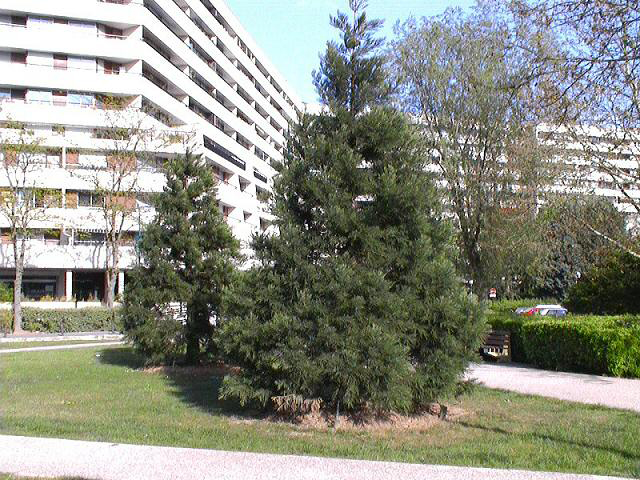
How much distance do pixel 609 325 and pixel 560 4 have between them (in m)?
9.64

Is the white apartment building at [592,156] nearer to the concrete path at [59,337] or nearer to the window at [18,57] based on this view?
the concrete path at [59,337]

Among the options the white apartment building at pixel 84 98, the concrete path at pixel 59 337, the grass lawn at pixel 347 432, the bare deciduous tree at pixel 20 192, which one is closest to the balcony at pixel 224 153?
the white apartment building at pixel 84 98

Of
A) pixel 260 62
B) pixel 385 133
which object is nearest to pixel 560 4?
pixel 385 133

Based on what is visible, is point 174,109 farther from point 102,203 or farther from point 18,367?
point 18,367

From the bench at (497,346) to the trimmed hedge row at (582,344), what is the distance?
251mm

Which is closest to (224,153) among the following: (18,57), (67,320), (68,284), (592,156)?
(68,284)

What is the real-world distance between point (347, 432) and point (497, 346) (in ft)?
32.2

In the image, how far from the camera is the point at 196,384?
42.0 feet

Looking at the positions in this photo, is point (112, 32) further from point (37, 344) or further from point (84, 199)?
point (37, 344)

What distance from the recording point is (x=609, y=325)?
14164 mm

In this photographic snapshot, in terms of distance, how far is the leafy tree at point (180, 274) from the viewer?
1464cm

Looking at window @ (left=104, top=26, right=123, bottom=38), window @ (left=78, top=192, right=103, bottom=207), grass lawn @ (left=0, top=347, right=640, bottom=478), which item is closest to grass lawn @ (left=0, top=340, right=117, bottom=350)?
grass lawn @ (left=0, top=347, right=640, bottom=478)

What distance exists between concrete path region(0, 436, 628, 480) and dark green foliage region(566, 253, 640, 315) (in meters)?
18.2

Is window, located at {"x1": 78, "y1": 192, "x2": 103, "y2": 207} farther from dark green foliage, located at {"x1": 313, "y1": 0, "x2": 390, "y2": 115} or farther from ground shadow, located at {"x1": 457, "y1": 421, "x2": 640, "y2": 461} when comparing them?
ground shadow, located at {"x1": 457, "y1": 421, "x2": 640, "y2": 461}
